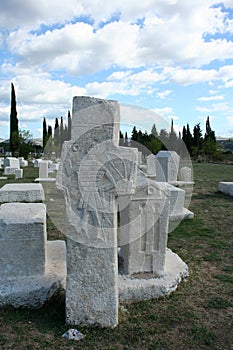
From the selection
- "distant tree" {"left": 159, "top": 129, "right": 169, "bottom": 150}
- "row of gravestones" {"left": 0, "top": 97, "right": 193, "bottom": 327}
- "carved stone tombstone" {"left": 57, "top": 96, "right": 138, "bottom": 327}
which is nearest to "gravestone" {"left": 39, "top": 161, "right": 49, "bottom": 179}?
"distant tree" {"left": 159, "top": 129, "right": 169, "bottom": 150}

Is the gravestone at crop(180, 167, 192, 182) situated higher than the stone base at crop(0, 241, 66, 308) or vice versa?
the gravestone at crop(180, 167, 192, 182)

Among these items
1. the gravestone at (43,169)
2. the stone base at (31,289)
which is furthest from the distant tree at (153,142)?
the gravestone at (43,169)

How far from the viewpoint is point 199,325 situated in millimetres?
3729

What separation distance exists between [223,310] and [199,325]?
1.69 ft

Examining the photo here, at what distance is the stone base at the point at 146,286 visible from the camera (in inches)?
167

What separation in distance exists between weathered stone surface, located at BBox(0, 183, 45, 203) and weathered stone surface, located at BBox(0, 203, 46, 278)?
5.75 metres

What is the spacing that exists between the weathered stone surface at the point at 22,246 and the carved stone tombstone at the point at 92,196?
99cm

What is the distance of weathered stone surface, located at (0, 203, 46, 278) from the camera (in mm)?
4277

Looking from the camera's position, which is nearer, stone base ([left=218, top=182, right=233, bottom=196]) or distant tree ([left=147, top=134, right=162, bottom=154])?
distant tree ([left=147, top=134, right=162, bottom=154])

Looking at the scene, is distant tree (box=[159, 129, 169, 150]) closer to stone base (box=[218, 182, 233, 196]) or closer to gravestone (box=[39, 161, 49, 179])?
stone base (box=[218, 182, 233, 196])

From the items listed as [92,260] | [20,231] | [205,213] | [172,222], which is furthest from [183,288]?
[205,213]

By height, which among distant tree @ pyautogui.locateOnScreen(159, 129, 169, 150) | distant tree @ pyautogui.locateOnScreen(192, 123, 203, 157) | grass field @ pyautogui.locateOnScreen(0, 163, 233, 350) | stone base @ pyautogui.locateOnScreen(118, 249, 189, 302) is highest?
distant tree @ pyautogui.locateOnScreen(192, 123, 203, 157)

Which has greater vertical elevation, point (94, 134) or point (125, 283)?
point (94, 134)

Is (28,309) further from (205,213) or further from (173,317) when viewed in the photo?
(205,213)
